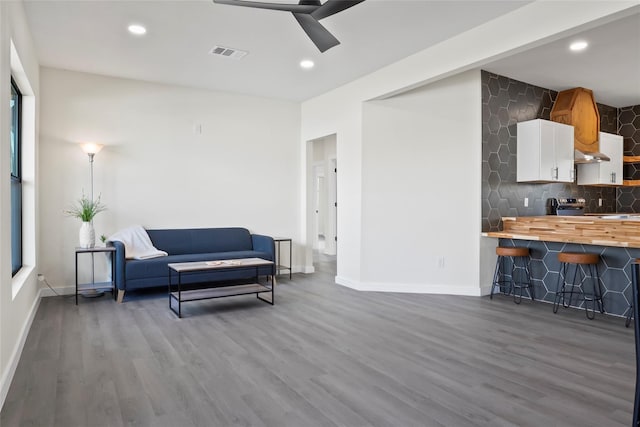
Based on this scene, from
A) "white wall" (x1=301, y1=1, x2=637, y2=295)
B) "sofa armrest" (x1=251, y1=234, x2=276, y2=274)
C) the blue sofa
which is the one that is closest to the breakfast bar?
"white wall" (x1=301, y1=1, x2=637, y2=295)

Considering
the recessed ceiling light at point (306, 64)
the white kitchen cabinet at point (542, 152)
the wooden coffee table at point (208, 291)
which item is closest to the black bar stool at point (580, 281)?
the white kitchen cabinet at point (542, 152)

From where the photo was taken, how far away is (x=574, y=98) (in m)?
5.85

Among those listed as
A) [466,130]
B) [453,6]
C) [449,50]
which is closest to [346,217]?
[466,130]

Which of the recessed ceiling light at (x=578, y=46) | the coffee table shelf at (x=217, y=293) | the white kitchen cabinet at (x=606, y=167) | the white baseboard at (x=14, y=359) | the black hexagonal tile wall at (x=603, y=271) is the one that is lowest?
the white baseboard at (x=14, y=359)

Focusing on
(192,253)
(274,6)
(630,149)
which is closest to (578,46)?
(274,6)

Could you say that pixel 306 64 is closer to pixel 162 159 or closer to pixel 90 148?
pixel 162 159

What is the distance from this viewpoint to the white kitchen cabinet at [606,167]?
644 cm

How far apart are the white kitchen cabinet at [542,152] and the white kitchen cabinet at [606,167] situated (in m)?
1.16

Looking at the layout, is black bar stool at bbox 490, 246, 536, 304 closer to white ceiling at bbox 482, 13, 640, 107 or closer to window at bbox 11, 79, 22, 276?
white ceiling at bbox 482, 13, 640, 107

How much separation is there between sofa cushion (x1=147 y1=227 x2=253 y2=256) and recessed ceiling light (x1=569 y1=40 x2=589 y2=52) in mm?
4697

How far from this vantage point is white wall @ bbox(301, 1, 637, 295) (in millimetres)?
3274

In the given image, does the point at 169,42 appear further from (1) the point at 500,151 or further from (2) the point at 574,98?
(2) the point at 574,98

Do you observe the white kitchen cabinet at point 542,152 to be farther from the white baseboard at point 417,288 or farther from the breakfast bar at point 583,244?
the white baseboard at point 417,288

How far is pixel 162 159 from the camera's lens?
5773 mm
